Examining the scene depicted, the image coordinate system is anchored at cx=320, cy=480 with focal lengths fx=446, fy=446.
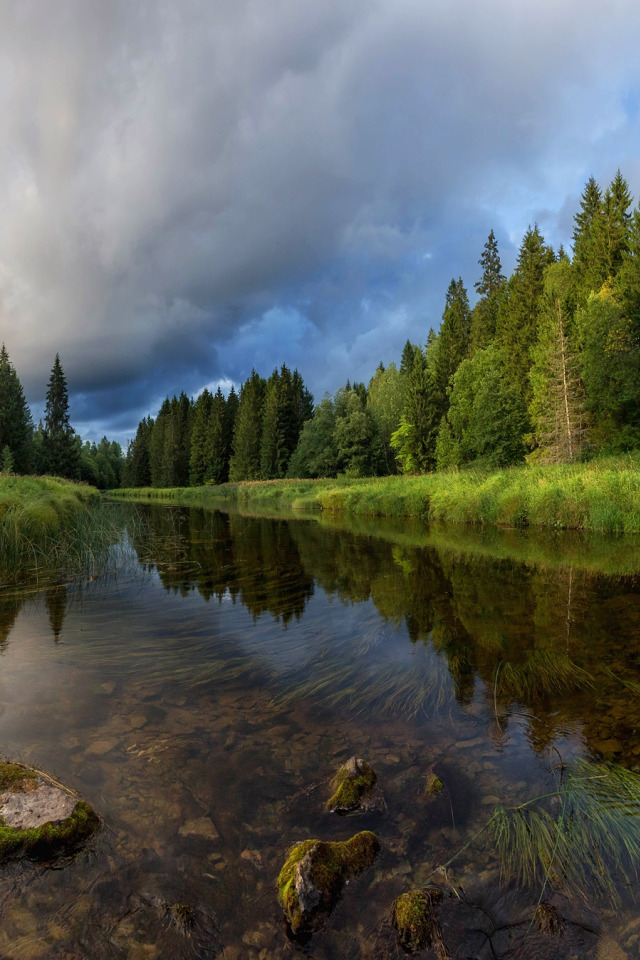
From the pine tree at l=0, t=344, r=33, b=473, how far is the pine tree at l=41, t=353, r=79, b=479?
203 centimetres

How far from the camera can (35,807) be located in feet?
7.91

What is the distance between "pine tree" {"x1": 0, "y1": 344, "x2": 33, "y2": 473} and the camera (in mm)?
42344

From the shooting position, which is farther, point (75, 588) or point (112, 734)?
point (75, 588)

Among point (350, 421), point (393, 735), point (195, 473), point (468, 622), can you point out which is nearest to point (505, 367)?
point (350, 421)

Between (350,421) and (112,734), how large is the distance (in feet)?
155

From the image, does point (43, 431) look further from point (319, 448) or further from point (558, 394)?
point (558, 394)

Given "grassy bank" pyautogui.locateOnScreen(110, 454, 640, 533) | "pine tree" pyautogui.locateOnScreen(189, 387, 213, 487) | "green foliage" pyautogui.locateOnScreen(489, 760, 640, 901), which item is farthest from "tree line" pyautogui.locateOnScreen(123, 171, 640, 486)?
"green foliage" pyautogui.locateOnScreen(489, 760, 640, 901)

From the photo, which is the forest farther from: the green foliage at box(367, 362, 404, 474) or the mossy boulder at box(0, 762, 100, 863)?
the mossy boulder at box(0, 762, 100, 863)

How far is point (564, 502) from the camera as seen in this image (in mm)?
15250

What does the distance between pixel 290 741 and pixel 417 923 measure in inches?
64.8

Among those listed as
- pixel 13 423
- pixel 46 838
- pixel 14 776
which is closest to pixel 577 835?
pixel 46 838

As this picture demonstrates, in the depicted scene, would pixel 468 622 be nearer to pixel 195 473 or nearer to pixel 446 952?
pixel 446 952

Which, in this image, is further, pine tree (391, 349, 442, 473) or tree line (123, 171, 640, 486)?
pine tree (391, 349, 442, 473)

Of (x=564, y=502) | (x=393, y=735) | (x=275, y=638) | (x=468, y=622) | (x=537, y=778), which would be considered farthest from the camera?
(x=564, y=502)
